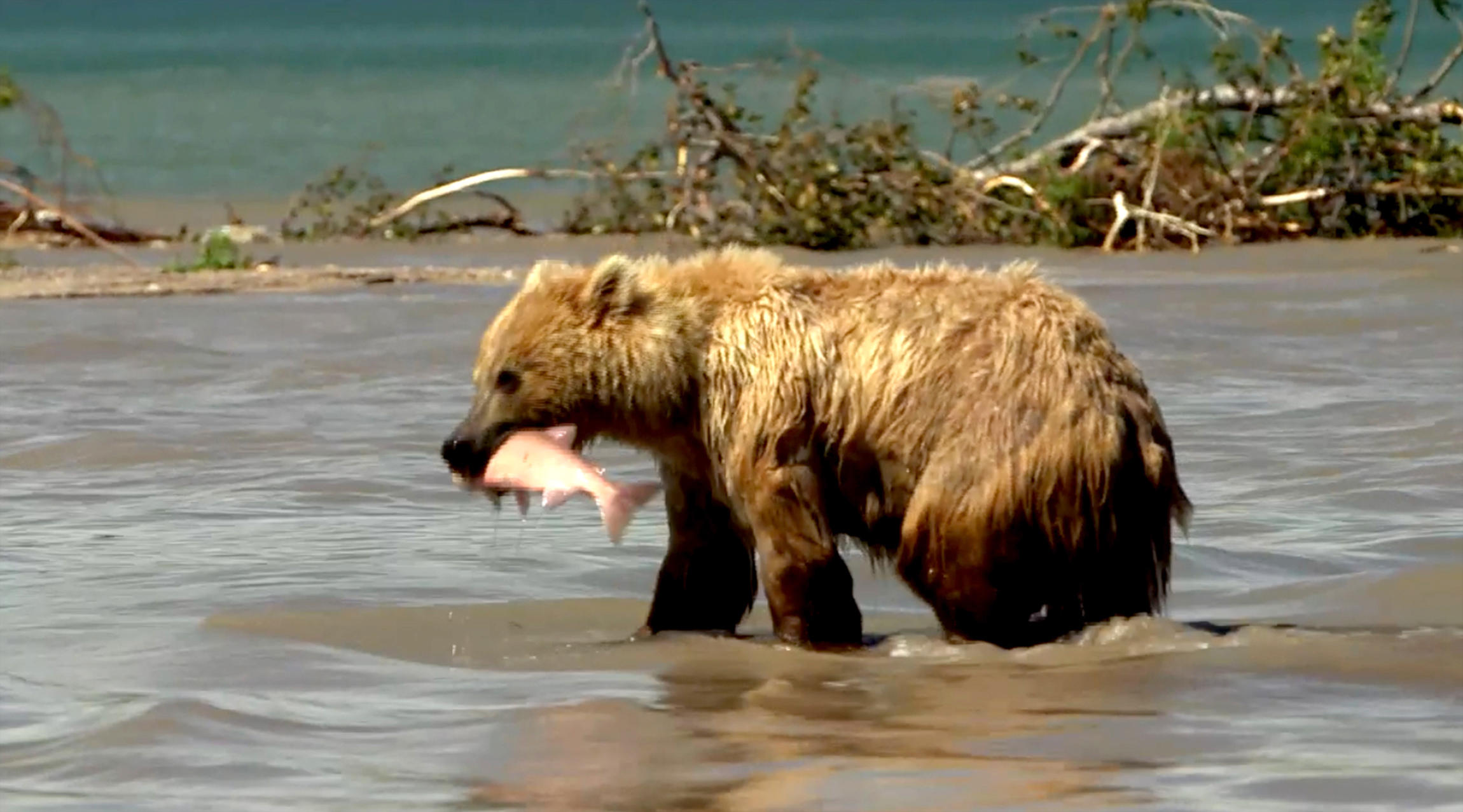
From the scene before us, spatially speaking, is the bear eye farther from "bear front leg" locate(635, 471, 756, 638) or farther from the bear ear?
"bear front leg" locate(635, 471, 756, 638)

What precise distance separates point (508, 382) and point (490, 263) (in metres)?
Result: 9.74

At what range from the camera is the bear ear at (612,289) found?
6.44 m

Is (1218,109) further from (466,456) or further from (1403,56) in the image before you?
(466,456)

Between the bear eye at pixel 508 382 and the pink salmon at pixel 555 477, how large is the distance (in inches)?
3.9

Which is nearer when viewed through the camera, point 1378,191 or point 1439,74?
point 1378,191

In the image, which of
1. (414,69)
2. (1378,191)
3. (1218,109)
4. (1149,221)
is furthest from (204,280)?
(414,69)

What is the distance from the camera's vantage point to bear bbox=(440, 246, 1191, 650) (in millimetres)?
6113

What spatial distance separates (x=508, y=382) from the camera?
6.52 metres

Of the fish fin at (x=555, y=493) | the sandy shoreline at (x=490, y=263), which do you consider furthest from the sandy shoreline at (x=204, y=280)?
the fish fin at (x=555, y=493)

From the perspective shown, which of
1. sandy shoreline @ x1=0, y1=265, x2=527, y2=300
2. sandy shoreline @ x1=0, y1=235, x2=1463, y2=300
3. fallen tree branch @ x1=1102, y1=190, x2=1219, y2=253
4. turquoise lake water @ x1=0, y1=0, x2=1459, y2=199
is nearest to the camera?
sandy shoreline @ x1=0, y1=265, x2=527, y2=300

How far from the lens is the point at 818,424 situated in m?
6.36

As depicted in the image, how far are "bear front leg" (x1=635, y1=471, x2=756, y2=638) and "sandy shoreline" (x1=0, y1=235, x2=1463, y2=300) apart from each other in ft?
24.8

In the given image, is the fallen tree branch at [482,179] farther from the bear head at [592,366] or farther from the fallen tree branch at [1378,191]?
the bear head at [592,366]

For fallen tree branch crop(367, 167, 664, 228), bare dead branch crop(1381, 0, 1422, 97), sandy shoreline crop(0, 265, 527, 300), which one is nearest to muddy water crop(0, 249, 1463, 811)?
sandy shoreline crop(0, 265, 527, 300)
